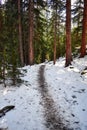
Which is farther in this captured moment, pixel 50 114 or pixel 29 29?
pixel 29 29

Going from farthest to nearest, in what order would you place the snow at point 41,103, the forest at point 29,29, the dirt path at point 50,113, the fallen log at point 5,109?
1. the forest at point 29,29
2. the fallen log at point 5,109
3. the snow at point 41,103
4. the dirt path at point 50,113

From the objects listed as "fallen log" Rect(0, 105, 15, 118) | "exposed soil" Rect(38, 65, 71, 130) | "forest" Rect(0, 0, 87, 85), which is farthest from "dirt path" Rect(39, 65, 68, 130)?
"forest" Rect(0, 0, 87, 85)

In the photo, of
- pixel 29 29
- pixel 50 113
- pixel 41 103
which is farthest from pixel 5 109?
pixel 29 29

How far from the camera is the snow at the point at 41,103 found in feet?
26.0

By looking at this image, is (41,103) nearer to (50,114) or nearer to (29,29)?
(50,114)

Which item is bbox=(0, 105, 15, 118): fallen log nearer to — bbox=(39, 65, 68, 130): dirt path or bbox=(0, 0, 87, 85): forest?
bbox=(39, 65, 68, 130): dirt path

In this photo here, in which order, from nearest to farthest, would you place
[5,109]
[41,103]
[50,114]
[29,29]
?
[50,114], [5,109], [41,103], [29,29]

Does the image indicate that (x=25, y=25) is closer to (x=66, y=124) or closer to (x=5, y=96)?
(x=5, y=96)

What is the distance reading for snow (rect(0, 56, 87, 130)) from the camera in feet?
26.0

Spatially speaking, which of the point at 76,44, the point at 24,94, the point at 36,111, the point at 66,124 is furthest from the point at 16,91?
the point at 76,44

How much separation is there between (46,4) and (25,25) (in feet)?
18.2

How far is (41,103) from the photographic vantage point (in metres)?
9.72

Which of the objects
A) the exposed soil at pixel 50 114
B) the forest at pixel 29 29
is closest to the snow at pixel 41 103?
the exposed soil at pixel 50 114

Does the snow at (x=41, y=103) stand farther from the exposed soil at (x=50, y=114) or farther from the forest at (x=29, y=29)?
the forest at (x=29, y=29)
